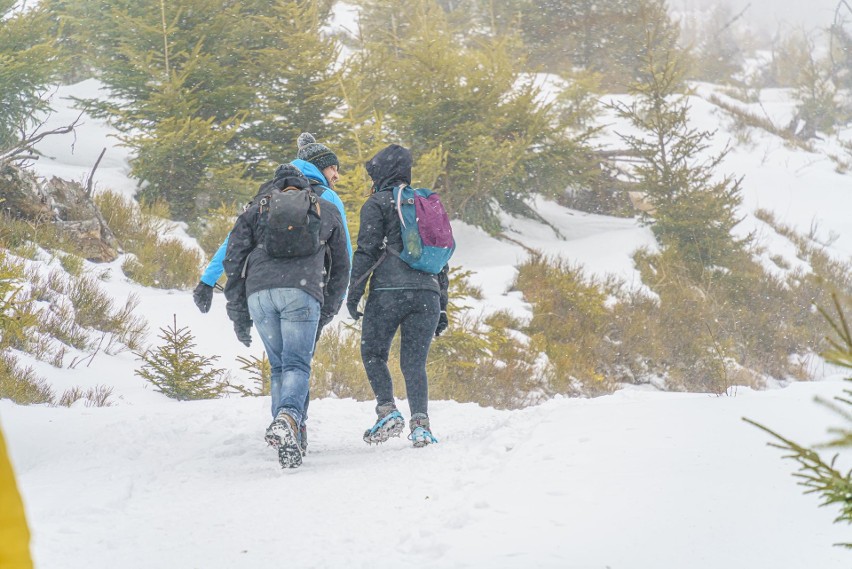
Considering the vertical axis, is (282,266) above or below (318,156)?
below

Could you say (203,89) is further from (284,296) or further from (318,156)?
(284,296)

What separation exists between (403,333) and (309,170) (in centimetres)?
116

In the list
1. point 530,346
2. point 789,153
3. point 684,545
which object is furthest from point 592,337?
point 789,153

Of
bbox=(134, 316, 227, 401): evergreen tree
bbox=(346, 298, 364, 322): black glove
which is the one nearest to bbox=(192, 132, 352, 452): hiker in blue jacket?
bbox=(346, 298, 364, 322): black glove

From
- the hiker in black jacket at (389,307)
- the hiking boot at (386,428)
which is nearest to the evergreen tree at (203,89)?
the hiker in black jacket at (389,307)

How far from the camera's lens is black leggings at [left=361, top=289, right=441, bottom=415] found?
4.32m

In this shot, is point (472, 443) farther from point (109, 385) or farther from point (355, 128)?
point (355, 128)

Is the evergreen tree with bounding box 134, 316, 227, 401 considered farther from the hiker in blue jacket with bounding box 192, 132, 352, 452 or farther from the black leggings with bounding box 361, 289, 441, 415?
the black leggings with bounding box 361, 289, 441, 415

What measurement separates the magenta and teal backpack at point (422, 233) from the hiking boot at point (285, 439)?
3.94 feet

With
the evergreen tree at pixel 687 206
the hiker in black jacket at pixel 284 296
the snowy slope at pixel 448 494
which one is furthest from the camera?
the evergreen tree at pixel 687 206

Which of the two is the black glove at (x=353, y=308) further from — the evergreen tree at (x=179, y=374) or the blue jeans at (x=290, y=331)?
the evergreen tree at (x=179, y=374)

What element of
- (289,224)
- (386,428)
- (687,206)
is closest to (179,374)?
(386,428)

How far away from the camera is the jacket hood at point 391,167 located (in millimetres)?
4445

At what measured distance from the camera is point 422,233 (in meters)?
4.27
